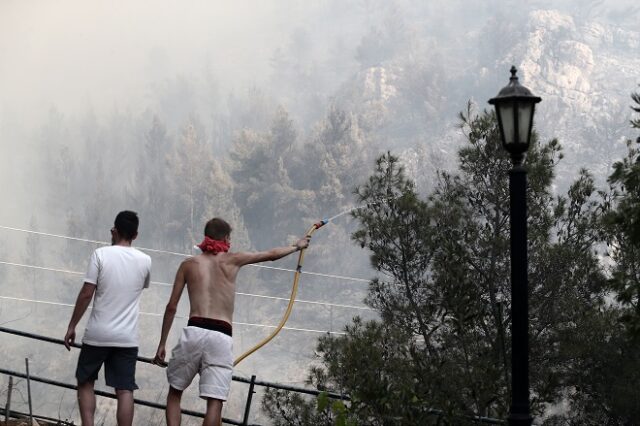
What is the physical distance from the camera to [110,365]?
6.41 metres

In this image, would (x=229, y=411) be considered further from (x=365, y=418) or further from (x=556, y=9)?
(x=556, y=9)

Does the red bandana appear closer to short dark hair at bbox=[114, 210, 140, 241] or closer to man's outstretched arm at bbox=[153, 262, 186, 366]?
man's outstretched arm at bbox=[153, 262, 186, 366]

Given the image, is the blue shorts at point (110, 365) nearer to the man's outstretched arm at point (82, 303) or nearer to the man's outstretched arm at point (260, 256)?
the man's outstretched arm at point (82, 303)

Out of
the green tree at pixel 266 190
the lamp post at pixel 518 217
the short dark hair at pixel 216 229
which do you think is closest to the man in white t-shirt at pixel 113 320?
the short dark hair at pixel 216 229

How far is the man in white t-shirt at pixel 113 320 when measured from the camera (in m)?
6.31

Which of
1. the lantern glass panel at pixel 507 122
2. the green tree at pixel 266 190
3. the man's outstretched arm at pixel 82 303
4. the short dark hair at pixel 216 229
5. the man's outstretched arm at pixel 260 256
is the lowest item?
the man's outstretched arm at pixel 82 303

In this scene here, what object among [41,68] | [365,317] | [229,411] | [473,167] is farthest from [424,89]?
[473,167]

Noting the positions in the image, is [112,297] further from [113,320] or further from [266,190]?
[266,190]

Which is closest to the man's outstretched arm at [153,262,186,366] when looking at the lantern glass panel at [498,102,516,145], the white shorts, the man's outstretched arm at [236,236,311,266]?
the white shorts

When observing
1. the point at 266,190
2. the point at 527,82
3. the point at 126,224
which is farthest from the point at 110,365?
the point at 527,82

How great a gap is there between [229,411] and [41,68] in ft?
229

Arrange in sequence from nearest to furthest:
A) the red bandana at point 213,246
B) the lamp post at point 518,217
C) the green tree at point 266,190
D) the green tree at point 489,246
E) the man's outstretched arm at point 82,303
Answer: the lamp post at point 518,217
the man's outstretched arm at point 82,303
the red bandana at point 213,246
the green tree at point 489,246
the green tree at point 266,190

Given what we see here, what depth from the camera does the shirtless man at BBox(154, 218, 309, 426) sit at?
6281 mm

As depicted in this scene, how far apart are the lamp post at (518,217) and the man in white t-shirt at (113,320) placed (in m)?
2.18
